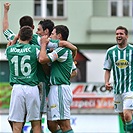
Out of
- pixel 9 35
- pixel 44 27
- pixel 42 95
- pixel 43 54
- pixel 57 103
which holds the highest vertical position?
pixel 44 27

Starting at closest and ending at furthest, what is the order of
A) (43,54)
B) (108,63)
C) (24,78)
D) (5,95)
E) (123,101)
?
(43,54)
(24,78)
(123,101)
(108,63)
(5,95)

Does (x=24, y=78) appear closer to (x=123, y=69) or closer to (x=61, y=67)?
(x=61, y=67)

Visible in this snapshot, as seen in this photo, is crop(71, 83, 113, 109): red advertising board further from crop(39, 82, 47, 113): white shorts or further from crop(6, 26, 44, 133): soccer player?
crop(6, 26, 44, 133): soccer player

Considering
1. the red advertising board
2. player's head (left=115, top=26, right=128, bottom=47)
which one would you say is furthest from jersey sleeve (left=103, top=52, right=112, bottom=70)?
the red advertising board

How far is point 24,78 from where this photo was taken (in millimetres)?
7812

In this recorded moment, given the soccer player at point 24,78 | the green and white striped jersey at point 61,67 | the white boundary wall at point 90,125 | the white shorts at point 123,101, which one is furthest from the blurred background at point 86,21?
the soccer player at point 24,78

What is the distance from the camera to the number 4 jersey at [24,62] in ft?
25.5

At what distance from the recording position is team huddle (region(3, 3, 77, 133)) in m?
7.80

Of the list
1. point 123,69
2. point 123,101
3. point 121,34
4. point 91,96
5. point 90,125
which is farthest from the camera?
point 91,96

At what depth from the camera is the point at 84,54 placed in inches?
1188

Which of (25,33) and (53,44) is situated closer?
(25,33)

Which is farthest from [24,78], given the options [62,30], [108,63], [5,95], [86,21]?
[86,21]

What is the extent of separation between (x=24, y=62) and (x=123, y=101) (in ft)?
8.51

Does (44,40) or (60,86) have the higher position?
(44,40)
